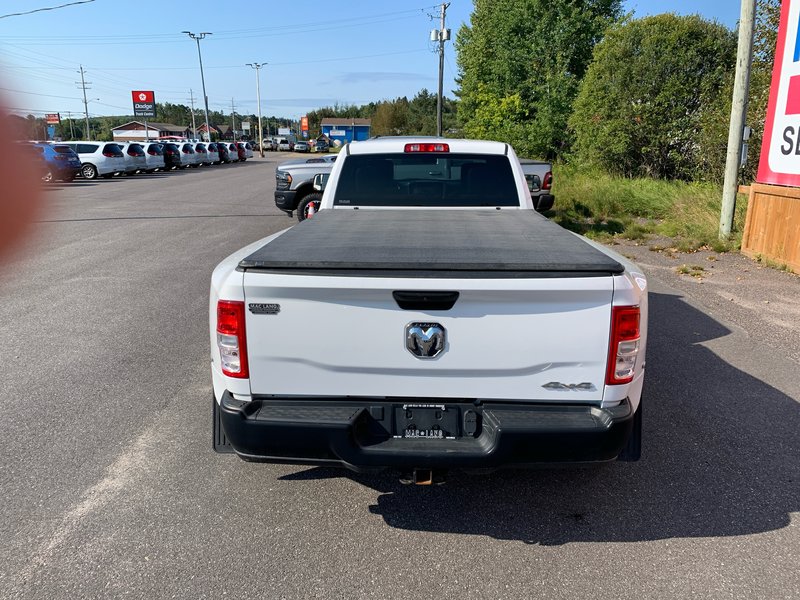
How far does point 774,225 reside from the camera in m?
9.87

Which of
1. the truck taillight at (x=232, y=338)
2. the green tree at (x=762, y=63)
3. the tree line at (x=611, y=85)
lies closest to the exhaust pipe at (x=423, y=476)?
the truck taillight at (x=232, y=338)

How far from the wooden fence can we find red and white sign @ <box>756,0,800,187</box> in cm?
22

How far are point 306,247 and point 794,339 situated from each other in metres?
5.52

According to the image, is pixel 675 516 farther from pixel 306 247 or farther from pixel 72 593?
pixel 72 593

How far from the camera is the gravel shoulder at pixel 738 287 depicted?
6.83m

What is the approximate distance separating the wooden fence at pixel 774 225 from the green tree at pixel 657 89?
6.66 metres

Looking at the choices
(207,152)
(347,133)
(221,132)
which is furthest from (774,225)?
(221,132)

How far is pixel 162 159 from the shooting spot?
36250 millimetres

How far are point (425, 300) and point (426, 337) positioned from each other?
0.57 feet

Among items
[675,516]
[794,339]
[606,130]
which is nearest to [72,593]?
[675,516]

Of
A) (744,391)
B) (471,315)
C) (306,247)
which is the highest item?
(306,247)

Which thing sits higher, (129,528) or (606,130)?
(606,130)

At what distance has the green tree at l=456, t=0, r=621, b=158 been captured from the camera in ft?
86.9

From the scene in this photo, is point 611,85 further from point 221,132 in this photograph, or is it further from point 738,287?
point 221,132
